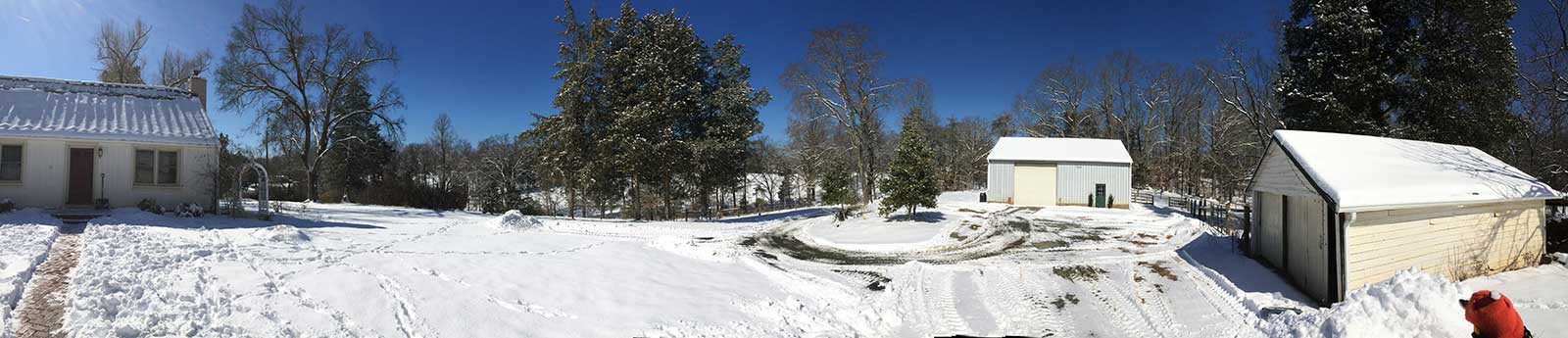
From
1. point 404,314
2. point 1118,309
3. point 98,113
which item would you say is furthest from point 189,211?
point 1118,309

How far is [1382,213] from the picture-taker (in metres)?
9.12

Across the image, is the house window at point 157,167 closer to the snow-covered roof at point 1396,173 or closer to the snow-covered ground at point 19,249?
the snow-covered ground at point 19,249

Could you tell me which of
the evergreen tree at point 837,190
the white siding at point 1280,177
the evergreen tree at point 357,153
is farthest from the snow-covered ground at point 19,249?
the evergreen tree at point 357,153

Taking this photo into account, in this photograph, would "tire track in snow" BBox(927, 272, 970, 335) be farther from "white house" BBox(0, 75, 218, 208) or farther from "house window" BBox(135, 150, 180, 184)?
"house window" BBox(135, 150, 180, 184)

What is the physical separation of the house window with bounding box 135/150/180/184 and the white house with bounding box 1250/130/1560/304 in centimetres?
2370

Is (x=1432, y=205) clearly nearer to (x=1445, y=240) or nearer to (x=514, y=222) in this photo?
(x=1445, y=240)

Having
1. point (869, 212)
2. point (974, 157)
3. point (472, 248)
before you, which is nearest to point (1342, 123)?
point (869, 212)

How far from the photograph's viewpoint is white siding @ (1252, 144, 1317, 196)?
9.98 metres

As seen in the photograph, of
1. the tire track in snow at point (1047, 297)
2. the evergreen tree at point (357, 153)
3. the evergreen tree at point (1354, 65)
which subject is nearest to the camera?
the tire track in snow at point (1047, 297)

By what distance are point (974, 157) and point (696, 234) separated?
38.8 metres

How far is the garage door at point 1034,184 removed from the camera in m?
30.7

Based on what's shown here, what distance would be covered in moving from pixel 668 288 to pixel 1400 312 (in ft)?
26.7

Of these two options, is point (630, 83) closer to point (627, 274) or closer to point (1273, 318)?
point (627, 274)

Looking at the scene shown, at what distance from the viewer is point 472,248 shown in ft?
36.5
